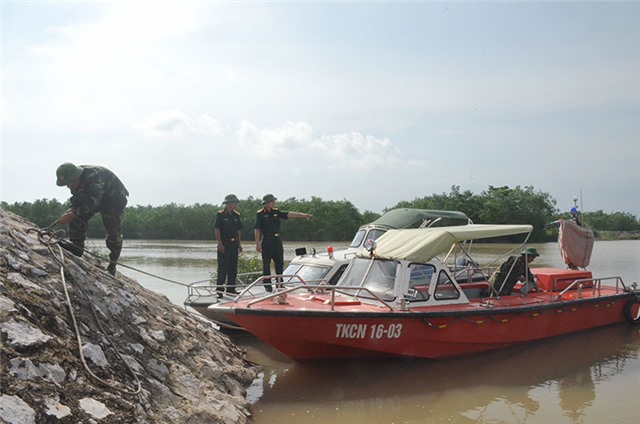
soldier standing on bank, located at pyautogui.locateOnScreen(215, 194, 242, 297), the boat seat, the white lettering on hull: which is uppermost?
soldier standing on bank, located at pyautogui.locateOnScreen(215, 194, 242, 297)

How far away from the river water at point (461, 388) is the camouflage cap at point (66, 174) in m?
3.46

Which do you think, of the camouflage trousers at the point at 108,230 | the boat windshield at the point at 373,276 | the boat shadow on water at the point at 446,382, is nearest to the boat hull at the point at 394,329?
the boat shadow on water at the point at 446,382

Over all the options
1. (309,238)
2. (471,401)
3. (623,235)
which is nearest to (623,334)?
(471,401)

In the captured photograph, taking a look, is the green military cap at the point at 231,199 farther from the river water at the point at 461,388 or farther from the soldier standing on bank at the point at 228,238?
→ the river water at the point at 461,388

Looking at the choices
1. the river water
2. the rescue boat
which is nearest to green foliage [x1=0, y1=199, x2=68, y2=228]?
the rescue boat

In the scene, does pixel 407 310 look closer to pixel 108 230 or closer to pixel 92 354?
pixel 108 230

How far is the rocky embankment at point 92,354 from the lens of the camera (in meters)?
4.09

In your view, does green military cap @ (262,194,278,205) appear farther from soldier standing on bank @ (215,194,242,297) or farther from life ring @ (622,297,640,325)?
life ring @ (622,297,640,325)

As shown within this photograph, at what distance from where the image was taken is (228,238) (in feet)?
33.9

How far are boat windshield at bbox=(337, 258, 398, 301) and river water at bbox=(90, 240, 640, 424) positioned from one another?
1042 millimetres

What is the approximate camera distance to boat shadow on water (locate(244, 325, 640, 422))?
6875 millimetres

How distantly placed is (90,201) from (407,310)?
452cm

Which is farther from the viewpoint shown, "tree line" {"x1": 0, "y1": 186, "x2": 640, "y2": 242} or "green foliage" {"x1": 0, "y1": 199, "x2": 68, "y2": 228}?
"green foliage" {"x1": 0, "y1": 199, "x2": 68, "y2": 228}

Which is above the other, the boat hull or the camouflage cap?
the camouflage cap
